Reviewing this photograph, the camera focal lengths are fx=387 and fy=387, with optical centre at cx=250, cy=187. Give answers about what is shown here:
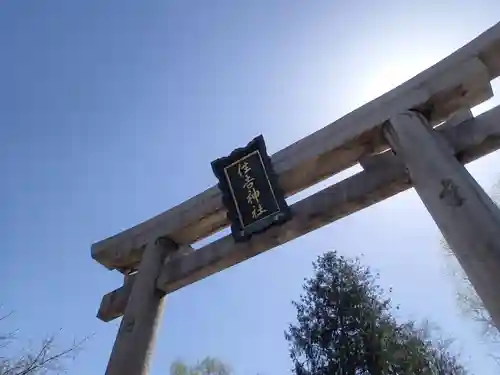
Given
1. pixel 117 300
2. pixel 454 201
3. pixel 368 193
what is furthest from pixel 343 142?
pixel 117 300

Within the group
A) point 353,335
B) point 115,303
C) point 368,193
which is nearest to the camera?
point 368,193

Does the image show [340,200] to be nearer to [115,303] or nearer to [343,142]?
[343,142]

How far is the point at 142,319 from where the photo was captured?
325 cm

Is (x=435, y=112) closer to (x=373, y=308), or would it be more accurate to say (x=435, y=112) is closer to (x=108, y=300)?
(x=108, y=300)

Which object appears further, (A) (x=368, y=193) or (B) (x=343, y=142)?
(B) (x=343, y=142)

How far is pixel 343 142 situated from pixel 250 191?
0.94 meters

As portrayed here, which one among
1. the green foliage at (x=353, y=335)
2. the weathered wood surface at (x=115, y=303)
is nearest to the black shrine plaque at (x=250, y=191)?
the weathered wood surface at (x=115, y=303)

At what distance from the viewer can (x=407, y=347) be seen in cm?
892

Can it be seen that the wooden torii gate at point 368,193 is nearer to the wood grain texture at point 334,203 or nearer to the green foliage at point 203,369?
the wood grain texture at point 334,203

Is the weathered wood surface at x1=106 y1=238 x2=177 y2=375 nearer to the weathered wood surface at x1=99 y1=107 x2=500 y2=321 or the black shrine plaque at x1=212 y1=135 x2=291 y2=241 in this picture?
the weathered wood surface at x1=99 y1=107 x2=500 y2=321

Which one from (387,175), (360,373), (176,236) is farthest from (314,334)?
(387,175)

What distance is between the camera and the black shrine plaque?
3.28m

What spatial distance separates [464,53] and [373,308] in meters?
8.11

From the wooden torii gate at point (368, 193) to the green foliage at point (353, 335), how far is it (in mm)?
6574
